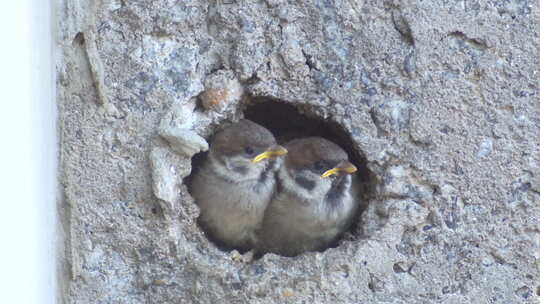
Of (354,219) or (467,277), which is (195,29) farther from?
(467,277)

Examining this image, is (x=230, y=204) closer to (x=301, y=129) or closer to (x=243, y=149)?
(x=243, y=149)

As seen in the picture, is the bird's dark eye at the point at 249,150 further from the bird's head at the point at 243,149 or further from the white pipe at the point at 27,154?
the white pipe at the point at 27,154

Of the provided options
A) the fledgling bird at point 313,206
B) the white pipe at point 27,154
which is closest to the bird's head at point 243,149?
the fledgling bird at point 313,206

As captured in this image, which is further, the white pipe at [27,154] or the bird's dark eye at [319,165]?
the bird's dark eye at [319,165]

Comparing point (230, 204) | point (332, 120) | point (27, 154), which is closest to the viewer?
point (27, 154)

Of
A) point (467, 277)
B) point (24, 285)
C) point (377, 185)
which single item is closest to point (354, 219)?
point (377, 185)

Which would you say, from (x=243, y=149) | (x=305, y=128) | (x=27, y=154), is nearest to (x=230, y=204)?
(x=243, y=149)

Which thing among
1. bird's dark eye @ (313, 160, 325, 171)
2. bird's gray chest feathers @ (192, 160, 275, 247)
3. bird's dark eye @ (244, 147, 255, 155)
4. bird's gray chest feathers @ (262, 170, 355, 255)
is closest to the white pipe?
bird's gray chest feathers @ (192, 160, 275, 247)
